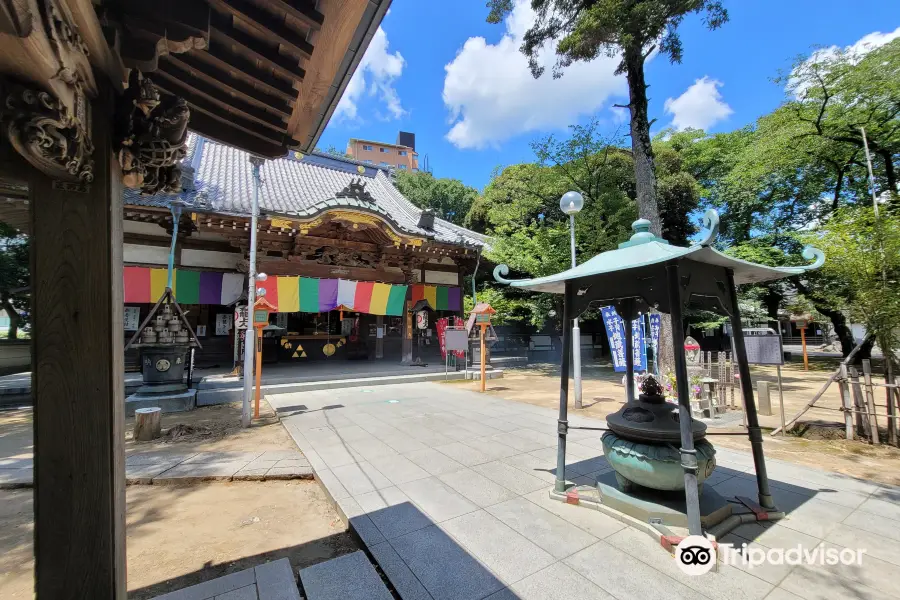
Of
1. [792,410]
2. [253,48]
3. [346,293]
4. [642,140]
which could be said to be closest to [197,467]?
[253,48]

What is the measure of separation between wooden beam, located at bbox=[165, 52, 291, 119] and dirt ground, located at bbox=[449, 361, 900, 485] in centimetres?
628

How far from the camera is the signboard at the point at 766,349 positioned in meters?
5.75

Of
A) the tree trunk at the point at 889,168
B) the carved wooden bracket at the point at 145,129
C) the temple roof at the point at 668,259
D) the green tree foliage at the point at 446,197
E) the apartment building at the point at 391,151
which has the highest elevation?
the apartment building at the point at 391,151

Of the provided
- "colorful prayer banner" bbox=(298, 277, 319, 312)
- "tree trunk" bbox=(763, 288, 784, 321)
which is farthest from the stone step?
"tree trunk" bbox=(763, 288, 784, 321)

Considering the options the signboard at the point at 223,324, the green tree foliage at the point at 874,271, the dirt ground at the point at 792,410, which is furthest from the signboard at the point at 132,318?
the green tree foliage at the point at 874,271

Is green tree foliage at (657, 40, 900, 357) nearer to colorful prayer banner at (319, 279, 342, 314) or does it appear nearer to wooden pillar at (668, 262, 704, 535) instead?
wooden pillar at (668, 262, 704, 535)

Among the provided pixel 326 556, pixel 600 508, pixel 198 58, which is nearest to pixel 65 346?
pixel 198 58

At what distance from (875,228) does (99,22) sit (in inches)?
317

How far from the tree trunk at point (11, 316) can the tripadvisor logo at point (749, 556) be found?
4.06 m

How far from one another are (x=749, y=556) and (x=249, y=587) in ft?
10.6

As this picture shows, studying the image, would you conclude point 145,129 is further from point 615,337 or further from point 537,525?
point 615,337

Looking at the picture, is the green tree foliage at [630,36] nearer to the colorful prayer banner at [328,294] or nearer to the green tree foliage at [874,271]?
the green tree foliage at [874,271]

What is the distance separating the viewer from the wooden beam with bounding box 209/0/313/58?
61.5 inches

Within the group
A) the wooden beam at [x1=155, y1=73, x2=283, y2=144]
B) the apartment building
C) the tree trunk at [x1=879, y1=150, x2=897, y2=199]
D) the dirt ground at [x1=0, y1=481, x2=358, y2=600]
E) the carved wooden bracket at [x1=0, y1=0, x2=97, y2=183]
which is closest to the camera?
the carved wooden bracket at [x1=0, y1=0, x2=97, y2=183]
